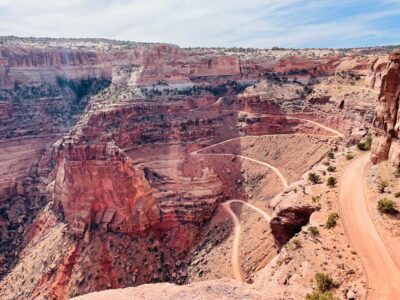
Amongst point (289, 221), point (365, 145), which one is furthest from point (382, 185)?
point (365, 145)

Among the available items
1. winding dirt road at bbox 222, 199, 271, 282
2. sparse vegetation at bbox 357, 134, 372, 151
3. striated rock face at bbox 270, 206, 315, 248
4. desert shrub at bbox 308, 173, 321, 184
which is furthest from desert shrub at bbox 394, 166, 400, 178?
winding dirt road at bbox 222, 199, 271, 282

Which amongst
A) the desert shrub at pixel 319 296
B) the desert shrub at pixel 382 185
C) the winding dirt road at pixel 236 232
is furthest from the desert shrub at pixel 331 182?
the desert shrub at pixel 319 296

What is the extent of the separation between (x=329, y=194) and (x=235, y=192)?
99.4 feet

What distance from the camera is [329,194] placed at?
105 feet

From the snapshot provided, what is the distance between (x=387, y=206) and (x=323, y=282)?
8.42 metres

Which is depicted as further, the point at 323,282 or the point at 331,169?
the point at 331,169

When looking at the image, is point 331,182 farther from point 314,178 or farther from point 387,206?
point 387,206

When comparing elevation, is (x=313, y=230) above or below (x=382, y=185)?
below

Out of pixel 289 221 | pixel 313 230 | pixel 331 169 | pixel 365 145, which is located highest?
pixel 365 145

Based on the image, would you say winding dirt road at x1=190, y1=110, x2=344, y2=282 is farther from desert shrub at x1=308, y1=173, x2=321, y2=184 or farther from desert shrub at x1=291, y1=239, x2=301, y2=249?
desert shrub at x1=291, y1=239, x2=301, y2=249

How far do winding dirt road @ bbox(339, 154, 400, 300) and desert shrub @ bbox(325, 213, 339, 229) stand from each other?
58 cm

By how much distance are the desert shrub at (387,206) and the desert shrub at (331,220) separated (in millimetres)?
2932

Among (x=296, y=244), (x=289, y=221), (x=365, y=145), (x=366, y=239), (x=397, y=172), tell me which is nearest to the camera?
(x=366, y=239)

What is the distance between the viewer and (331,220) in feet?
89.5
